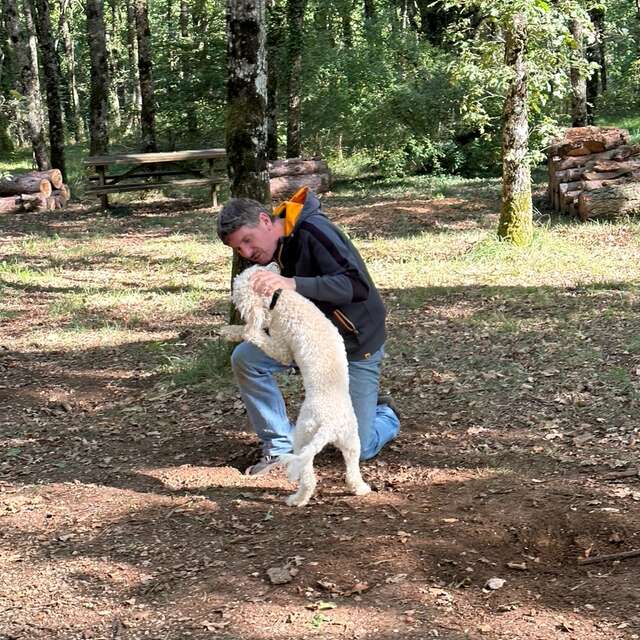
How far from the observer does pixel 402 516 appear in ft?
13.1

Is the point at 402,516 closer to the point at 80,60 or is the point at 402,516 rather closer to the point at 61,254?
the point at 61,254

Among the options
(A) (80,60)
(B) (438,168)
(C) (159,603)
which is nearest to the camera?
(C) (159,603)

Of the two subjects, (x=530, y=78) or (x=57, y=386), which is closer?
(x=57, y=386)

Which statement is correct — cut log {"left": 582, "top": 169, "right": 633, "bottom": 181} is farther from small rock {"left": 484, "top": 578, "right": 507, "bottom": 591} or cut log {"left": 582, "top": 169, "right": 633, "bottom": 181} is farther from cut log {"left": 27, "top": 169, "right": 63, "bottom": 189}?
small rock {"left": 484, "top": 578, "right": 507, "bottom": 591}

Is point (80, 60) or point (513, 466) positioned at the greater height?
point (80, 60)

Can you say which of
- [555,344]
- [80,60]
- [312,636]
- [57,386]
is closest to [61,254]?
[57,386]

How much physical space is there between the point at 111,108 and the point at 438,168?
21.6 metres

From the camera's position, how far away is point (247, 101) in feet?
18.8

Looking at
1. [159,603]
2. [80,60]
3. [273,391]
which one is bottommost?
[159,603]

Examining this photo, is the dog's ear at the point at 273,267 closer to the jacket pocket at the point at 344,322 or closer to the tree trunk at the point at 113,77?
the jacket pocket at the point at 344,322

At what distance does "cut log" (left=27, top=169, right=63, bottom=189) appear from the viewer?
54.9 feet

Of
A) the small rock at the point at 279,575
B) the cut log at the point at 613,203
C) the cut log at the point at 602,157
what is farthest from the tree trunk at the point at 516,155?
the small rock at the point at 279,575

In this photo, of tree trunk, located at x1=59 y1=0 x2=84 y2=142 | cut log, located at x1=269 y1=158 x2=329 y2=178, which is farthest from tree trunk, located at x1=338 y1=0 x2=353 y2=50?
tree trunk, located at x1=59 y1=0 x2=84 y2=142

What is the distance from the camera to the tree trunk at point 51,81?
1767 centimetres
